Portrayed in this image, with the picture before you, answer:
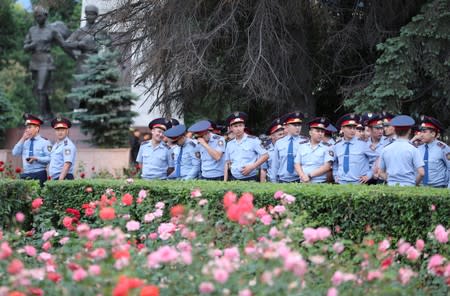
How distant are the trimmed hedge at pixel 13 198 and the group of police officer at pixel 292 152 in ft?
8.82

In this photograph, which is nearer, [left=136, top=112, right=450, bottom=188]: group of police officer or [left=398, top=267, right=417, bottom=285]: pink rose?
[left=398, top=267, right=417, bottom=285]: pink rose

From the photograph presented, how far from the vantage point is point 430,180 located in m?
10.3

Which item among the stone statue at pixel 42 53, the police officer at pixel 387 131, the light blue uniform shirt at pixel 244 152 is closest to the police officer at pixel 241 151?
the light blue uniform shirt at pixel 244 152

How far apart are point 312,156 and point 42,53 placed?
50.2 ft

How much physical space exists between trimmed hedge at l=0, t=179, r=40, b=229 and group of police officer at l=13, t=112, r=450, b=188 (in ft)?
8.87

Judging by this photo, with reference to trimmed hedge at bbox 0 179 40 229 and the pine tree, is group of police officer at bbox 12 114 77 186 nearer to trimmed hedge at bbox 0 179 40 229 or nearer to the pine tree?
trimmed hedge at bbox 0 179 40 229

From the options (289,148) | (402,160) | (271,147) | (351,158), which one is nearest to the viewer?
(402,160)

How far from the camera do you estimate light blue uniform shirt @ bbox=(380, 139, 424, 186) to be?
8.48 meters

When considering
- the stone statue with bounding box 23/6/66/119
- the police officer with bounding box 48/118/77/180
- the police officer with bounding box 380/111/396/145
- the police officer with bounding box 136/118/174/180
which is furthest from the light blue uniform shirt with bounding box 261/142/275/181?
the stone statue with bounding box 23/6/66/119

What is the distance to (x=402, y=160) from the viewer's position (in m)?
8.55

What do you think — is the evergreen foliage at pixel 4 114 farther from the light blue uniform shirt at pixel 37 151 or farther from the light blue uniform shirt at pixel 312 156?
the light blue uniform shirt at pixel 312 156

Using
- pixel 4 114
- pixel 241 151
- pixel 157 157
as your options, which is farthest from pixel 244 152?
pixel 4 114

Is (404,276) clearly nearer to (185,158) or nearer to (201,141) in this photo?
(201,141)

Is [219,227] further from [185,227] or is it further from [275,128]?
[275,128]
